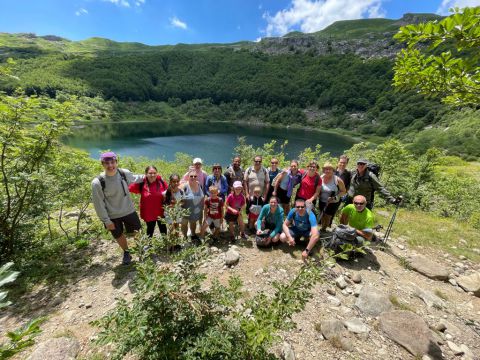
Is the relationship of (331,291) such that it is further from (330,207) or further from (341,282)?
(330,207)

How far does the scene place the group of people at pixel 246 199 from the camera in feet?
17.0

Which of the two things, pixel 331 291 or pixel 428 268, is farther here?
pixel 428 268

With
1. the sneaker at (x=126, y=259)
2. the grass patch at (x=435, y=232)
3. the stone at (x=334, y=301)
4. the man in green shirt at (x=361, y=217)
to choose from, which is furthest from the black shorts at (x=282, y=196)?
the sneaker at (x=126, y=259)

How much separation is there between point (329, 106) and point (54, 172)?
165 metres

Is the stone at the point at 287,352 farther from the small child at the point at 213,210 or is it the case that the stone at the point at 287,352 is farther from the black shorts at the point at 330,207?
the black shorts at the point at 330,207

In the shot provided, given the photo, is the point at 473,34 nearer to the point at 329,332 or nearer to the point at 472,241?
the point at 329,332

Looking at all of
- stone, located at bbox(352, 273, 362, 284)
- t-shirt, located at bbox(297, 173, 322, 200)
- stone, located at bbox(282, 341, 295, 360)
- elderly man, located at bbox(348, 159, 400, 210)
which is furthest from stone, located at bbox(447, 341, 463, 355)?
t-shirt, located at bbox(297, 173, 322, 200)

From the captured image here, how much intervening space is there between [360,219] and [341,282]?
1.80 metres

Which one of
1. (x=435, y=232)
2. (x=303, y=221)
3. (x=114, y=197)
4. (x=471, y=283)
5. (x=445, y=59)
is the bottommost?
(x=435, y=232)

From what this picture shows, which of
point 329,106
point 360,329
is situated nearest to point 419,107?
point 329,106

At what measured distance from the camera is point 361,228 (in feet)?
20.0

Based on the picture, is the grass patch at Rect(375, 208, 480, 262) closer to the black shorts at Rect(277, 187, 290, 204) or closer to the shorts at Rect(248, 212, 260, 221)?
the black shorts at Rect(277, 187, 290, 204)

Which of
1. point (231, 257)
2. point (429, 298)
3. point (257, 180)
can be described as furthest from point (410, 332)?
point (257, 180)

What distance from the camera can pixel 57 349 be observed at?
3.52 metres
